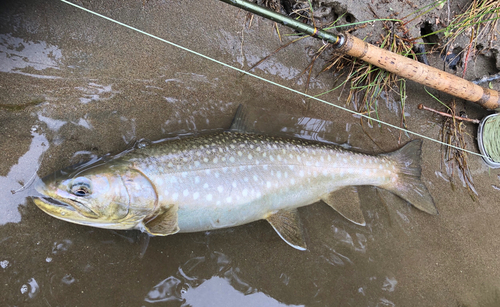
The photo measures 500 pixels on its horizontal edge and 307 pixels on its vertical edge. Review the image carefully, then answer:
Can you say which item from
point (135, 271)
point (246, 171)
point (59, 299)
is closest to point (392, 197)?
point (246, 171)

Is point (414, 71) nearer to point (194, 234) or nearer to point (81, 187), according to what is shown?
point (194, 234)

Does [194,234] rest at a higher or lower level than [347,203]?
lower

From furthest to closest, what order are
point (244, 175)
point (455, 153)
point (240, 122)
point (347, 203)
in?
point (455, 153) → point (347, 203) → point (240, 122) → point (244, 175)

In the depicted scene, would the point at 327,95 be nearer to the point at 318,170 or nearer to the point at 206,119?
the point at 318,170

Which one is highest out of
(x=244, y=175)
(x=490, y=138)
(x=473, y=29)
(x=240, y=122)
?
(x=473, y=29)

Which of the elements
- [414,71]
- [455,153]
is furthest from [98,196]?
[455,153]

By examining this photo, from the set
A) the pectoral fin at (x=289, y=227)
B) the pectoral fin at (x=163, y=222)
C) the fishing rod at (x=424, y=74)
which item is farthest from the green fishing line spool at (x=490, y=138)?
the pectoral fin at (x=163, y=222)

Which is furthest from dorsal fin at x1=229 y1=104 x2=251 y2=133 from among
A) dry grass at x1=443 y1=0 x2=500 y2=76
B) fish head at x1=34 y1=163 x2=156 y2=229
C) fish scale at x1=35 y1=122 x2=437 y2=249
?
dry grass at x1=443 y1=0 x2=500 y2=76

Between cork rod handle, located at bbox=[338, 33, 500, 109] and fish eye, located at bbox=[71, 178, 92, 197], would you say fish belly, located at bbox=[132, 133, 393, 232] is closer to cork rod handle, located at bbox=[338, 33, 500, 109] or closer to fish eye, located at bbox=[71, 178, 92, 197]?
fish eye, located at bbox=[71, 178, 92, 197]

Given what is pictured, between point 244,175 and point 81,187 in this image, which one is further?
point 244,175

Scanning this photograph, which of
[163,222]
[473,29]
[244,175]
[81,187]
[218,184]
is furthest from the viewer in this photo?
[473,29]
